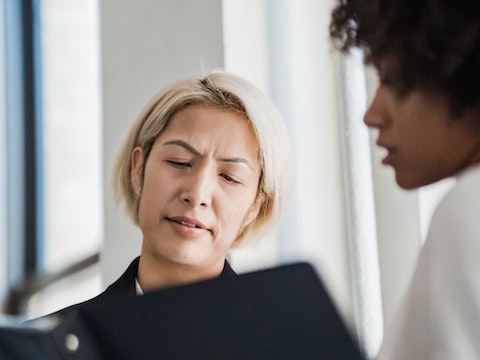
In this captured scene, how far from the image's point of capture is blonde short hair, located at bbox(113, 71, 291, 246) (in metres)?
1.69

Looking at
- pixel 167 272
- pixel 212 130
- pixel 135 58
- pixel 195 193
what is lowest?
pixel 167 272

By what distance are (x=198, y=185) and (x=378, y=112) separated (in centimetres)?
68

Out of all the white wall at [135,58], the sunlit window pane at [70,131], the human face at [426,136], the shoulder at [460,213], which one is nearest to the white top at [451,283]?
the shoulder at [460,213]

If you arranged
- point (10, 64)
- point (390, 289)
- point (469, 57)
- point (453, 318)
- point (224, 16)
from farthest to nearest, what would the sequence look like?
1. point (10, 64)
2. point (224, 16)
3. point (390, 289)
4. point (469, 57)
5. point (453, 318)

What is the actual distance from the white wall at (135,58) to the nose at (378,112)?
4.15ft

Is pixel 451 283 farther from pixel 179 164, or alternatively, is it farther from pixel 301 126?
Result: pixel 301 126

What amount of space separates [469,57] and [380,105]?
4.3 inches

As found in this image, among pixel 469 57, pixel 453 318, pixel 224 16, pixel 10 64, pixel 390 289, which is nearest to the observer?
pixel 453 318

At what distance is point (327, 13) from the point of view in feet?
7.42

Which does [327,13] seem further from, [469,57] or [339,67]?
[469,57]

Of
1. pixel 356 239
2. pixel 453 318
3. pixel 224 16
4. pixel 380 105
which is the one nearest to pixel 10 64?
pixel 224 16

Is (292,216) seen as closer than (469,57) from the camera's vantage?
No

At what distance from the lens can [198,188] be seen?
1.63 meters

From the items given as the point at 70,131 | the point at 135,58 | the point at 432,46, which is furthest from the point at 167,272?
the point at 70,131
